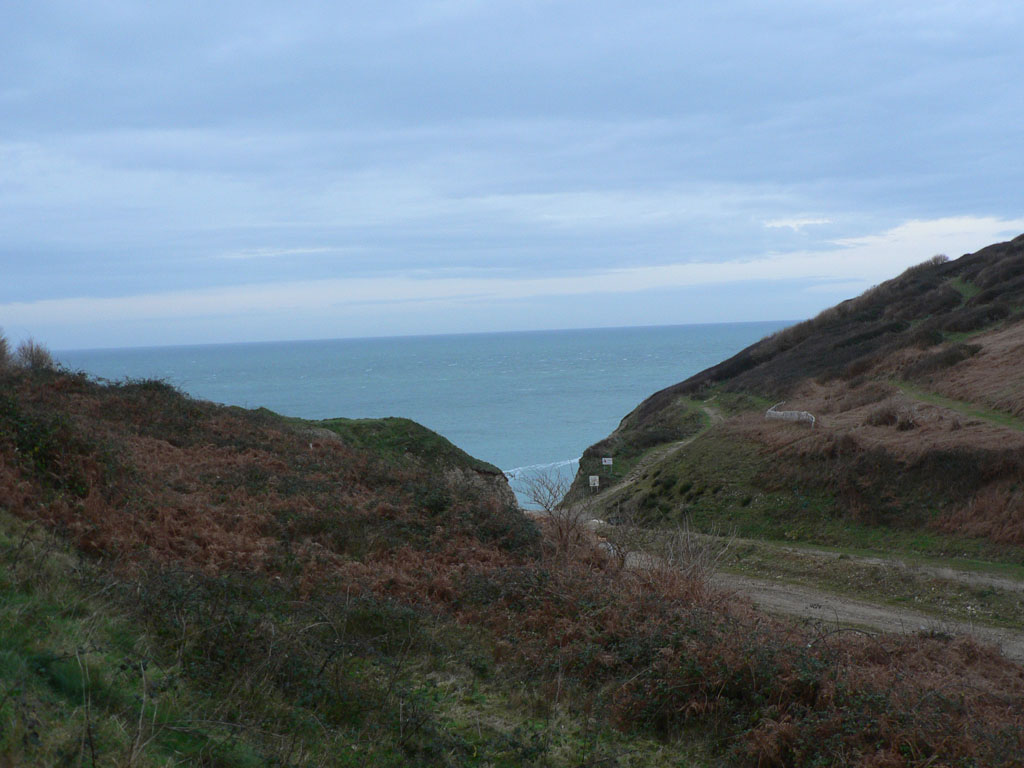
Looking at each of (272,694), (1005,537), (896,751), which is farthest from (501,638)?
(1005,537)

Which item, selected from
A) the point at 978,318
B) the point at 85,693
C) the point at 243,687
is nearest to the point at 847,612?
the point at 243,687

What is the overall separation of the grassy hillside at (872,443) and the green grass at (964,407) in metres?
0.07

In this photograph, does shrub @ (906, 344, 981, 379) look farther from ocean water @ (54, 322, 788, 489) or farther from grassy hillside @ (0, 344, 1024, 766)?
grassy hillside @ (0, 344, 1024, 766)

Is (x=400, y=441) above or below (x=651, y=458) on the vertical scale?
above

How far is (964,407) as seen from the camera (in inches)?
1240

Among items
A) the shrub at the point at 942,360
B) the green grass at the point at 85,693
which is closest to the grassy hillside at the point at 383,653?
the green grass at the point at 85,693

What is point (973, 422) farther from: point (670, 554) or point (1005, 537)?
point (670, 554)

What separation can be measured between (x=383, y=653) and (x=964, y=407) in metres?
29.5

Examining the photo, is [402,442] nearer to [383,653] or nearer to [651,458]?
[651,458]

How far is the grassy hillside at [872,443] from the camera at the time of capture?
24.4 meters

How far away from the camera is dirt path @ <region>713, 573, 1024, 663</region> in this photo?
53.5 ft

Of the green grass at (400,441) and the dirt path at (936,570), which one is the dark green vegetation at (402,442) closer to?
the green grass at (400,441)

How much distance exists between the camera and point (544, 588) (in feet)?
37.1

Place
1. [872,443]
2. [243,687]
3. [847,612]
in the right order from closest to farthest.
→ [243,687] < [847,612] < [872,443]
